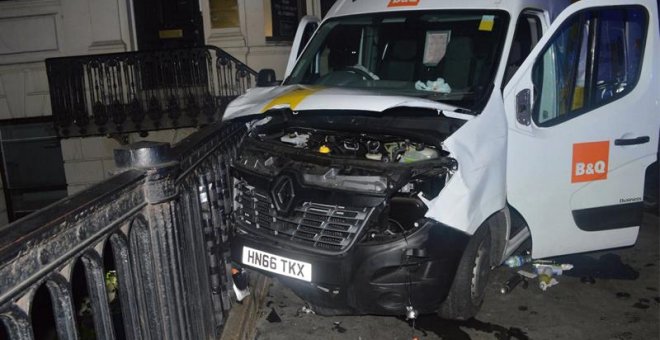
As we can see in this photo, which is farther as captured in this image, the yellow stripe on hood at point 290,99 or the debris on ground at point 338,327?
the debris on ground at point 338,327

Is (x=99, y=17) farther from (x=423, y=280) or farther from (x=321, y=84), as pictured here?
(x=423, y=280)

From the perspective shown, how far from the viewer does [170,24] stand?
463 inches

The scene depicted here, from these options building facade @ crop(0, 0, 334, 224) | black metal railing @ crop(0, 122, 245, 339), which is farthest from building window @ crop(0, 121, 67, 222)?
black metal railing @ crop(0, 122, 245, 339)

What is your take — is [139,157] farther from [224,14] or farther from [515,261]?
[224,14]

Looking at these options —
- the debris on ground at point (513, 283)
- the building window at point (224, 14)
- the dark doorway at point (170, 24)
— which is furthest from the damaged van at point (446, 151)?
the dark doorway at point (170, 24)

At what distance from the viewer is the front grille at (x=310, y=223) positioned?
2984 mm

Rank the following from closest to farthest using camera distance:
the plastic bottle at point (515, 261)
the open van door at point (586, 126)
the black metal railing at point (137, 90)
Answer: the open van door at point (586, 126), the plastic bottle at point (515, 261), the black metal railing at point (137, 90)

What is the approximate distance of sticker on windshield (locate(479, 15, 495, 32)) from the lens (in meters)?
3.76

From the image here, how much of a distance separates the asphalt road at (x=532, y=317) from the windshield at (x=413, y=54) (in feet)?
5.04

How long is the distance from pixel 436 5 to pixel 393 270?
2234mm

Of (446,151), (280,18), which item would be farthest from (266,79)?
(280,18)

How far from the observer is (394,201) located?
3.00 m

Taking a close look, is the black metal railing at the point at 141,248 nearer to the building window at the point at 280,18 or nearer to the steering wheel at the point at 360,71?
the steering wheel at the point at 360,71

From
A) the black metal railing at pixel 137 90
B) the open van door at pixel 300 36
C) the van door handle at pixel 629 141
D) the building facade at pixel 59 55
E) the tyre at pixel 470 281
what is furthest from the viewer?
the building facade at pixel 59 55
